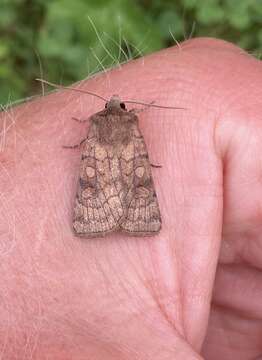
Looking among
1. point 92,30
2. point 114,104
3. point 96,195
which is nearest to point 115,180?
point 96,195

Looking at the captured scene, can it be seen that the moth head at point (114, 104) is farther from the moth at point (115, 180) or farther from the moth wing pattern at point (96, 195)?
the moth wing pattern at point (96, 195)

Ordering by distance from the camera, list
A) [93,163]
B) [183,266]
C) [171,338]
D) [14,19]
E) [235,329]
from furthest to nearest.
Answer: [14,19], [235,329], [93,163], [183,266], [171,338]

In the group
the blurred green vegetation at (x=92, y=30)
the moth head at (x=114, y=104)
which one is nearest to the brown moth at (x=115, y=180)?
the moth head at (x=114, y=104)

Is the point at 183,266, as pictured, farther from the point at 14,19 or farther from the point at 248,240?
the point at 14,19

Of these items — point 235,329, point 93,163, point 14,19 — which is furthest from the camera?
point 14,19

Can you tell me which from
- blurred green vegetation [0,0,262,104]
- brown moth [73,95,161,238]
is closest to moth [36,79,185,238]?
brown moth [73,95,161,238]

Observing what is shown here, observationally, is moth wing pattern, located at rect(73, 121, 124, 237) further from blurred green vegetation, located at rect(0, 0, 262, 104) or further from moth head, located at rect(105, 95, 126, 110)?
blurred green vegetation, located at rect(0, 0, 262, 104)

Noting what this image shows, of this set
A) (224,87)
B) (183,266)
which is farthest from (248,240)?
(224,87)
